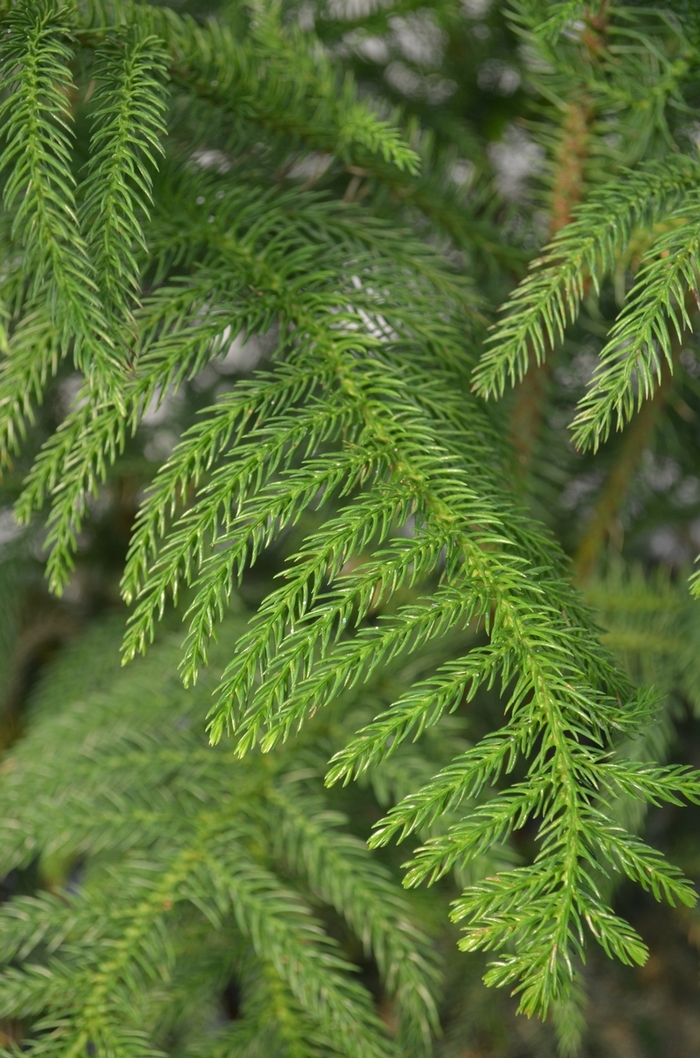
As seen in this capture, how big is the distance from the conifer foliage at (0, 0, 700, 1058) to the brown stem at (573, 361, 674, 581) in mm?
112

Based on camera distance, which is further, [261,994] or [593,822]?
[261,994]

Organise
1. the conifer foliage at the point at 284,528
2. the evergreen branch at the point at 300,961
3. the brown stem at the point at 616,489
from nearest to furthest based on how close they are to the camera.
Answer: the conifer foliage at the point at 284,528
the evergreen branch at the point at 300,961
the brown stem at the point at 616,489

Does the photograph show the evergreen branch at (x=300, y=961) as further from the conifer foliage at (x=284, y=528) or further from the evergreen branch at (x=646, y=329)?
the evergreen branch at (x=646, y=329)

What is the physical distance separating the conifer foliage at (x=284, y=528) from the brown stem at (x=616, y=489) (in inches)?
4.4

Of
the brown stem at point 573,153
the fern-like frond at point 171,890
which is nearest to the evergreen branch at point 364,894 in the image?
the fern-like frond at point 171,890

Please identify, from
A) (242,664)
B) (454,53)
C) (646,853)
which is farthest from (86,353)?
(454,53)

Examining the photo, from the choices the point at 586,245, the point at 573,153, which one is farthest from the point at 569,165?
the point at 586,245

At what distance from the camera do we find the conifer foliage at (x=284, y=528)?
26 centimetres

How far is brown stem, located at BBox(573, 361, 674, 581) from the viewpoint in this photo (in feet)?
1.85

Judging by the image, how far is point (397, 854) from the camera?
521 millimetres

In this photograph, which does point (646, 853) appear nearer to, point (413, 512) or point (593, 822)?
point (593, 822)

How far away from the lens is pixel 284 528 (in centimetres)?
36

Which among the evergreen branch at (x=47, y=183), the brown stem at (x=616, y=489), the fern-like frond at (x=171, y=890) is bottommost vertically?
the fern-like frond at (x=171, y=890)

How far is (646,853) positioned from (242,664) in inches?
5.1
